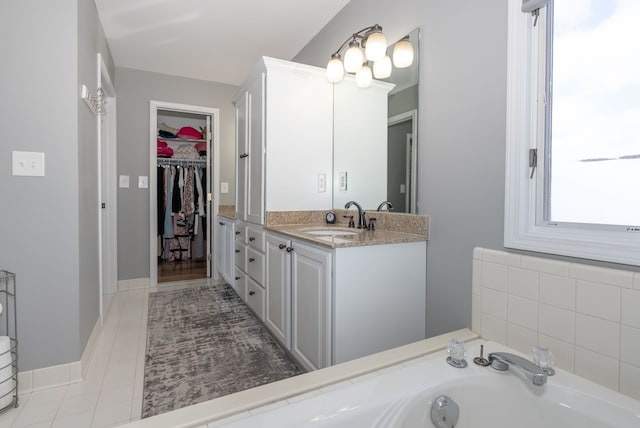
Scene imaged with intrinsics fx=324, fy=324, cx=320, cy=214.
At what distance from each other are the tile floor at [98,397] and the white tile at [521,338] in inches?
65.4

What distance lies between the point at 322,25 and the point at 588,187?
2.38 m

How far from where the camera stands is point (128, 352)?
6.91 feet

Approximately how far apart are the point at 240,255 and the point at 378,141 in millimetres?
1513

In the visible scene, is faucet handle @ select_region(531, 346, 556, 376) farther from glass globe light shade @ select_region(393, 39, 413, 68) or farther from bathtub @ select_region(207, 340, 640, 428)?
glass globe light shade @ select_region(393, 39, 413, 68)

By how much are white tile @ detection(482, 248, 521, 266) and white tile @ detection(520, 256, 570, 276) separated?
1.1 inches

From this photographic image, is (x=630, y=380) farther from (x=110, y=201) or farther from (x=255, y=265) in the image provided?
(x=110, y=201)

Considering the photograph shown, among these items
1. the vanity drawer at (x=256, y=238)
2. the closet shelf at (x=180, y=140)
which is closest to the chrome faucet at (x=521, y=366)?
the vanity drawer at (x=256, y=238)

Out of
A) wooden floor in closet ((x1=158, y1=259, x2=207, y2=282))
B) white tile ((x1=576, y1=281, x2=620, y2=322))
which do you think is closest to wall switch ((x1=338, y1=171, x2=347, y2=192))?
white tile ((x1=576, y1=281, x2=620, y2=322))

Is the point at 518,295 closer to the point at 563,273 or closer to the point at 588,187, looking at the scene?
the point at 563,273

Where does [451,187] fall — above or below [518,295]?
above

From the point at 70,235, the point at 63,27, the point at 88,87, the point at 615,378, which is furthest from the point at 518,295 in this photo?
the point at 88,87

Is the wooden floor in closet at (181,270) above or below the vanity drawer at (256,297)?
below

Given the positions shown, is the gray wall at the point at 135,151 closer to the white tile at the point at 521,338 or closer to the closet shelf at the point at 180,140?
the closet shelf at the point at 180,140

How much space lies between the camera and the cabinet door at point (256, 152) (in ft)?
7.61
